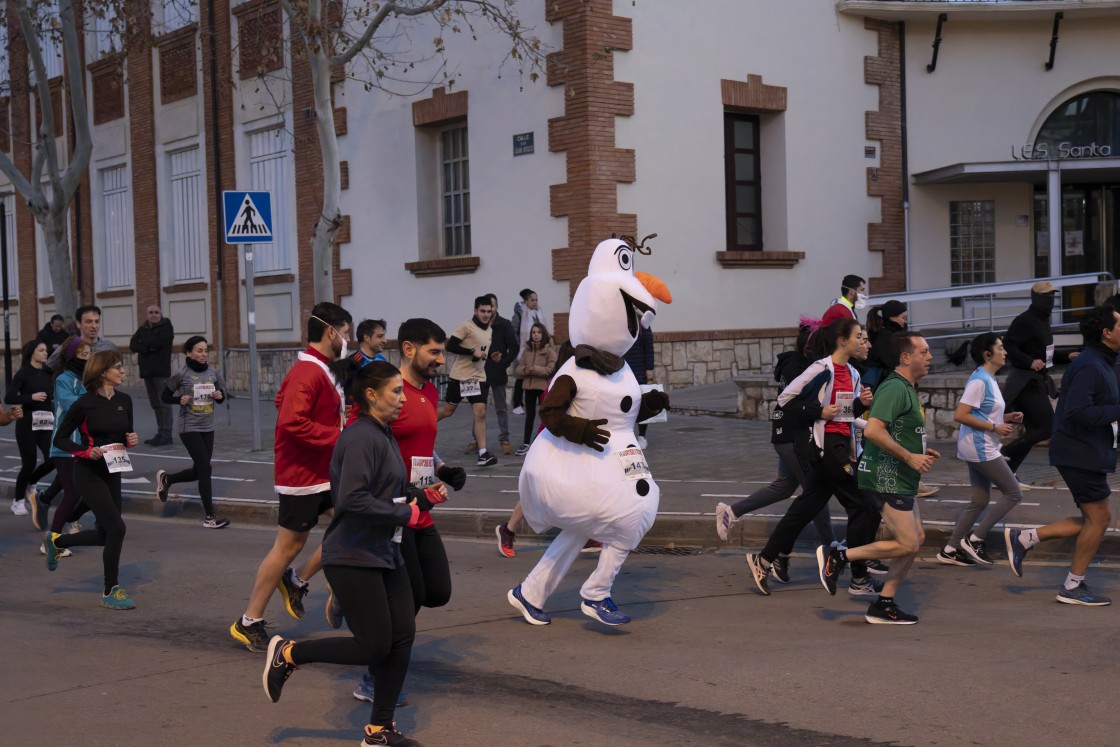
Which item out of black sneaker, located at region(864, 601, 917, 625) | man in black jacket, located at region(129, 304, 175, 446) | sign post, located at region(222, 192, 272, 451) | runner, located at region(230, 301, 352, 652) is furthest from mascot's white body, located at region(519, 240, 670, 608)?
man in black jacket, located at region(129, 304, 175, 446)

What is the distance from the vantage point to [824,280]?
19.4 m

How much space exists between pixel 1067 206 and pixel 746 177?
5.59 metres

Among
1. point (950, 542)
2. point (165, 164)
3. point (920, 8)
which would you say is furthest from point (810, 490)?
point (165, 164)

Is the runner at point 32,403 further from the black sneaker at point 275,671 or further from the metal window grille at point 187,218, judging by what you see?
the metal window grille at point 187,218

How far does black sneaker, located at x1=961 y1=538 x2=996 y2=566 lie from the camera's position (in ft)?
28.8

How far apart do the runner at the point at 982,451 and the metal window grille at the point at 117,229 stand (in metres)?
21.3

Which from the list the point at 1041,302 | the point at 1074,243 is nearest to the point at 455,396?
the point at 1041,302

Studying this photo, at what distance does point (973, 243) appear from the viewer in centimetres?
2066

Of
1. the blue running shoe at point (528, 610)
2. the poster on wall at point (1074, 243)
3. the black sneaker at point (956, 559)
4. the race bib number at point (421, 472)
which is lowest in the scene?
the black sneaker at point (956, 559)

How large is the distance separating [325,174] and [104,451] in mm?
7160

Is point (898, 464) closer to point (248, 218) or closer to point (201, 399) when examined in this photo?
point (201, 399)

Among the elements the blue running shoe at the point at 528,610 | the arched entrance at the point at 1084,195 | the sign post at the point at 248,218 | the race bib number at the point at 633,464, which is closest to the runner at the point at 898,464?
the race bib number at the point at 633,464

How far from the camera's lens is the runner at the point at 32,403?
11.6m

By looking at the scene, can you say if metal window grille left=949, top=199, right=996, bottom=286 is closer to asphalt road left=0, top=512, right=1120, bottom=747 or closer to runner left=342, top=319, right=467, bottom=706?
asphalt road left=0, top=512, right=1120, bottom=747
